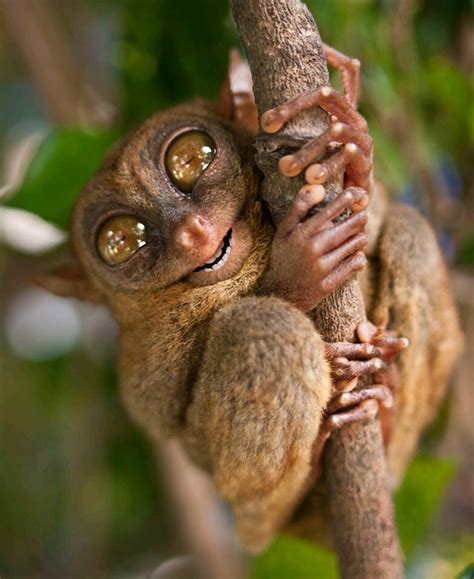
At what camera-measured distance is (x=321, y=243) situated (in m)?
1.71

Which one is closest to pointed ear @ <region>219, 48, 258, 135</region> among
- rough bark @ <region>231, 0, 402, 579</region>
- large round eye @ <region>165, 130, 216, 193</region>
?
large round eye @ <region>165, 130, 216, 193</region>

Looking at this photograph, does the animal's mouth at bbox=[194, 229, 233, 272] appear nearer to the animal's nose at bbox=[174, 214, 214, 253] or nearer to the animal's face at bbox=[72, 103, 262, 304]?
the animal's face at bbox=[72, 103, 262, 304]

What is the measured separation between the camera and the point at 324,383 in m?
1.82

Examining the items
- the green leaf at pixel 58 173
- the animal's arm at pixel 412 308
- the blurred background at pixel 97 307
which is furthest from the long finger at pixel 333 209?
the green leaf at pixel 58 173

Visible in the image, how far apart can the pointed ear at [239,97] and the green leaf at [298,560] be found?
145 centimetres

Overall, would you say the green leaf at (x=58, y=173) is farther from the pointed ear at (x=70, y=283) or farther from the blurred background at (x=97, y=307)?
the pointed ear at (x=70, y=283)

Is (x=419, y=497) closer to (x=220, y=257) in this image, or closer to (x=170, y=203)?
(x=220, y=257)

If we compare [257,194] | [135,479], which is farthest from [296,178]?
[135,479]

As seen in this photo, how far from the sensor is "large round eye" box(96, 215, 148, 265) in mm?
2074

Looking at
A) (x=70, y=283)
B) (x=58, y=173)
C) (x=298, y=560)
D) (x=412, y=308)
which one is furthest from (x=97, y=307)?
(x=412, y=308)

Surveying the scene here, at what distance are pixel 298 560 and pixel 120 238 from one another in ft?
4.41

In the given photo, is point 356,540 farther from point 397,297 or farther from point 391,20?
point 391,20

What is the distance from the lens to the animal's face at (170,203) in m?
2.02

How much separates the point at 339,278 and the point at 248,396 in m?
0.38
